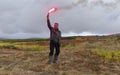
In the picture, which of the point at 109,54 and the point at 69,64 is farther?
the point at 109,54

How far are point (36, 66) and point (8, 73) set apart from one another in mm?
2344

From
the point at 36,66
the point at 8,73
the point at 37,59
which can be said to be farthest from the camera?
the point at 37,59

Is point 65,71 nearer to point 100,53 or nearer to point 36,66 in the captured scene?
point 36,66

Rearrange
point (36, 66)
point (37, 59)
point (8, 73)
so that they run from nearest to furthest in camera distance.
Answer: point (8, 73)
point (36, 66)
point (37, 59)

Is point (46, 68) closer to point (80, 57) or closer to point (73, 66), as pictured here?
point (73, 66)

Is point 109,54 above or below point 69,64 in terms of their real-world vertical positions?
above

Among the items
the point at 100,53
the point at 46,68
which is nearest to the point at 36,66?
the point at 46,68

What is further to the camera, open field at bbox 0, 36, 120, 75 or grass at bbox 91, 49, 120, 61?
grass at bbox 91, 49, 120, 61

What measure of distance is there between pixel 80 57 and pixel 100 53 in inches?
61.8

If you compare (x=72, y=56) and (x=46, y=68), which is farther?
(x=72, y=56)

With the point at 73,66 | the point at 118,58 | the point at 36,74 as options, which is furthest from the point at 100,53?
the point at 36,74

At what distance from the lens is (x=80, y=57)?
26.2 metres

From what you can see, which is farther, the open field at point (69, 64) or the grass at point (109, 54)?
the grass at point (109, 54)

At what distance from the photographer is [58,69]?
23172mm
